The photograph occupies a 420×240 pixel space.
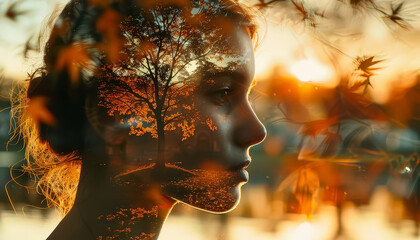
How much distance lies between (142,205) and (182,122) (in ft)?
0.78

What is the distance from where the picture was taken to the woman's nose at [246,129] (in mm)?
935

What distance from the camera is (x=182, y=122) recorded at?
0.83 m

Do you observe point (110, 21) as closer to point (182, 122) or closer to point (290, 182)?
point (182, 122)

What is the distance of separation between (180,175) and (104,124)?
20cm

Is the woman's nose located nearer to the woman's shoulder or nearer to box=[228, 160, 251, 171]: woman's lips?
Result: box=[228, 160, 251, 171]: woman's lips

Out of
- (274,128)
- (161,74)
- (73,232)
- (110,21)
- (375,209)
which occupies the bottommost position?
(375,209)

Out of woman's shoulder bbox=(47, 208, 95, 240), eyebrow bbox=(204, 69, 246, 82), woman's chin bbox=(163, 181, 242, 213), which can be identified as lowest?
woman's shoulder bbox=(47, 208, 95, 240)

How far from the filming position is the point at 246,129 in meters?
0.94

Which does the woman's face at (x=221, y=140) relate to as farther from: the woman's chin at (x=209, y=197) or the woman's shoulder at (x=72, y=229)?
the woman's shoulder at (x=72, y=229)

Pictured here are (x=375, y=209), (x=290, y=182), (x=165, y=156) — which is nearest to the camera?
(x=165, y=156)

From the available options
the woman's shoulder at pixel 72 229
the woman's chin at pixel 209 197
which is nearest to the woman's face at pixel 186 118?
the woman's chin at pixel 209 197

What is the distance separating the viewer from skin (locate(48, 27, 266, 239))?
858mm

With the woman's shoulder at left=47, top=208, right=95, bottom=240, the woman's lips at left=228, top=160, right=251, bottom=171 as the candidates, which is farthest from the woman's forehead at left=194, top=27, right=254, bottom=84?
the woman's shoulder at left=47, top=208, right=95, bottom=240

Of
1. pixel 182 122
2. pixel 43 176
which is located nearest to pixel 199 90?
pixel 182 122
